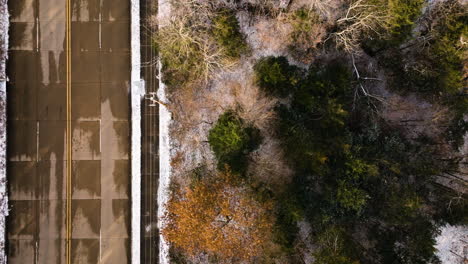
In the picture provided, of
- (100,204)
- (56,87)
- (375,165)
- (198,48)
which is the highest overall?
(198,48)

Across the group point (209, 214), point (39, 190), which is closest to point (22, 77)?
point (39, 190)

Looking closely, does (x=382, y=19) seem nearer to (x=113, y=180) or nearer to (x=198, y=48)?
(x=198, y=48)

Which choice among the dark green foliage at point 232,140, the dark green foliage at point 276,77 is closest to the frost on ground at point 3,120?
the dark green foliage at point 232,140

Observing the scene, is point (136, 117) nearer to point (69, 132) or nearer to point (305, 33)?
point (69, 132)

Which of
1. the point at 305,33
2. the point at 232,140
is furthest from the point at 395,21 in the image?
the point at 232,140

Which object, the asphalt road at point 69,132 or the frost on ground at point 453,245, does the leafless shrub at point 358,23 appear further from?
the frost on ground at point 453,245
